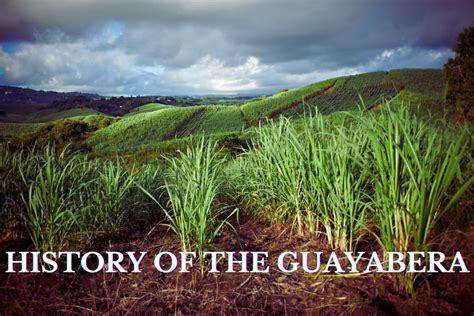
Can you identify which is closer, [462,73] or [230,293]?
[230,293]

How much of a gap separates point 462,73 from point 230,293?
20205 millimetres

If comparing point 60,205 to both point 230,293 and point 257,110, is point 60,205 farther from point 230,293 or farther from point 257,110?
point 257,110

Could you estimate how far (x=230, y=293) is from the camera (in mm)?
1586

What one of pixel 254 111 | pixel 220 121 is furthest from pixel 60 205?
pixel 254 111

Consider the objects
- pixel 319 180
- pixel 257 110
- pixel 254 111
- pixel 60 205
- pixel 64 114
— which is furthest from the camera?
pixel 64 114

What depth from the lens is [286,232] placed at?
2336 millimetres

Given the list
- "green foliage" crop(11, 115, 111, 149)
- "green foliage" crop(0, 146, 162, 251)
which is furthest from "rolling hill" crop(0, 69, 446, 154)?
"green foliage" crop(0, 146, 162, 251)

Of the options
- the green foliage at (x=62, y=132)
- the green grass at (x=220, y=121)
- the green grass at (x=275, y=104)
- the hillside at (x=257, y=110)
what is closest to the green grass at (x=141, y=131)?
the hillside at (x=257, y=110)

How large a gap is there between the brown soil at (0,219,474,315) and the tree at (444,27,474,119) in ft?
58.9

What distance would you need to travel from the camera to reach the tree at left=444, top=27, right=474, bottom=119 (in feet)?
52.7

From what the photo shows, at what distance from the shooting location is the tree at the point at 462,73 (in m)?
16.1

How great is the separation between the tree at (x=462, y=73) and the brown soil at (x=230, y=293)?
58.9 ft

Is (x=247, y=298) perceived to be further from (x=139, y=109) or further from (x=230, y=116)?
(x=139, y=109)

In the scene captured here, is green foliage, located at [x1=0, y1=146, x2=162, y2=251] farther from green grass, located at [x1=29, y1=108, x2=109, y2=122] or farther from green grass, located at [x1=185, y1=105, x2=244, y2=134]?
green grass, located at [x1=29, y1=108, x2=109, y2=122]
